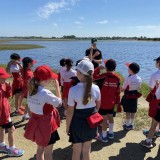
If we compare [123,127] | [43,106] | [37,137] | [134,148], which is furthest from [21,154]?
[123,127]

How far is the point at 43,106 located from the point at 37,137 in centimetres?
50

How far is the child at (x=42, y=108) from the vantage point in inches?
150

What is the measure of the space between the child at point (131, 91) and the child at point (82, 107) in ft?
7.28

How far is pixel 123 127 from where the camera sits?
21.5 ft

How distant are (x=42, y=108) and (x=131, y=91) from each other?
296cm

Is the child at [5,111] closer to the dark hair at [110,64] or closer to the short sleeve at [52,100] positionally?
the short sleeve at [52,100]

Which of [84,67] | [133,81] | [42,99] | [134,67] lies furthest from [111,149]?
[84,67]

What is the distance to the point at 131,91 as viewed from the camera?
6207 millimetres

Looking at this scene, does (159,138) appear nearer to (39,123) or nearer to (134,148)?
(134,148)

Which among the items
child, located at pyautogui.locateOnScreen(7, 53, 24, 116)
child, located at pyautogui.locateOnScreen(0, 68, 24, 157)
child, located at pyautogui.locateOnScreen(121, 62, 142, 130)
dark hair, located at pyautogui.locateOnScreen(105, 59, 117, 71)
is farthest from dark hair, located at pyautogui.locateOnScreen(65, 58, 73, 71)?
child, located at pyautogui.locateOnScreen(0, 68, 24, 157)

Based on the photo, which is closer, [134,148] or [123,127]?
[134,148]

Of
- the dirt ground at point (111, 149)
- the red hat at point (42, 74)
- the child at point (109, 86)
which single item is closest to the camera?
the red hat at point (42, 74)

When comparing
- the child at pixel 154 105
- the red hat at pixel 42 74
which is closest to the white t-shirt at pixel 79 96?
the red hat at pixel 42 74

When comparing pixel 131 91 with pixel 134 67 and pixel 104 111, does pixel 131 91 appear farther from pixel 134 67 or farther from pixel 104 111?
pixel 104 111
